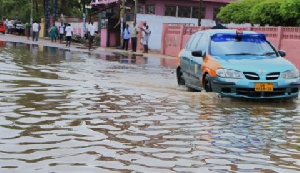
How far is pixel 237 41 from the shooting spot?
34.0 feet

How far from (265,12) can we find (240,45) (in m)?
12.2

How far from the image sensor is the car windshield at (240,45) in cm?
1009

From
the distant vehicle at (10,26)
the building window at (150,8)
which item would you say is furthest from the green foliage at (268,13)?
the distant vehicle at (10,26)

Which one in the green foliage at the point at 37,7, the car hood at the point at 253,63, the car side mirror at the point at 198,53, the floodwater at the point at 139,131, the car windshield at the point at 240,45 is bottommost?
the floodwater at the point at 139,131

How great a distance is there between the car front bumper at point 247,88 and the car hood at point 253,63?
0.24 metres

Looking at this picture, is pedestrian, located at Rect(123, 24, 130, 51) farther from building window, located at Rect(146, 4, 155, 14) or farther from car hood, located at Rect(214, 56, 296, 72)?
car hood, located at Rect(214, 56, 296, 72)

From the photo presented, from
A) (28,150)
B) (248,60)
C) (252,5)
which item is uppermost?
(252,5)

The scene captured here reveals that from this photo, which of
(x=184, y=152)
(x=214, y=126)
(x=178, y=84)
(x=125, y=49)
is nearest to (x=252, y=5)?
(x=125, y=49)

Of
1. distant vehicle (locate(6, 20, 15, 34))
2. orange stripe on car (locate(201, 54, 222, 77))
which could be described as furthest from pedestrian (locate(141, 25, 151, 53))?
distant vehicle (locate(6, 20, 15, 34))

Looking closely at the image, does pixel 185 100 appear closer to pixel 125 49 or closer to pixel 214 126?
pixel 214 126

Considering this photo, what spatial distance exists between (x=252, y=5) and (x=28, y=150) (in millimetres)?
21009

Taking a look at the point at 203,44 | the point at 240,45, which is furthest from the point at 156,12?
the point at 240,45

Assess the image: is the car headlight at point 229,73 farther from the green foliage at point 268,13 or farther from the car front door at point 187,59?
the green foliage at point 268,13

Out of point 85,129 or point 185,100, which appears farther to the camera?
point 185,100
